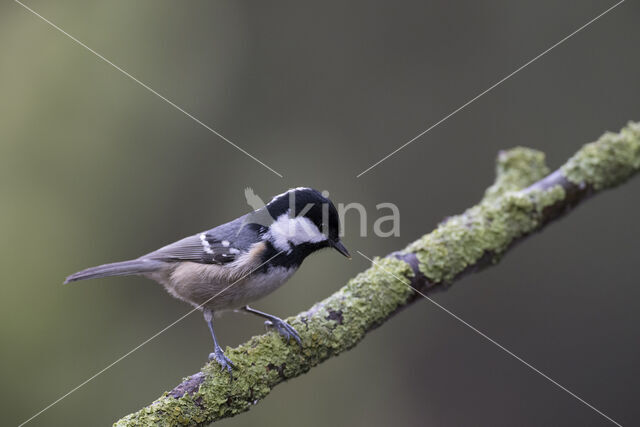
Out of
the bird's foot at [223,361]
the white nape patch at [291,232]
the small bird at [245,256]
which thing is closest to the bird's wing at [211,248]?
the small bird at [245,256]

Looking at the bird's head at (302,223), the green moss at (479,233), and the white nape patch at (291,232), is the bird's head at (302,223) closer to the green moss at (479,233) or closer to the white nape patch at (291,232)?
the white nape patch at (291,232)

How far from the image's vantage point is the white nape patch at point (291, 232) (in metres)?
2.62

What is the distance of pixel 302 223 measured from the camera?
2.65 meters

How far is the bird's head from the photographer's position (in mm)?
2627

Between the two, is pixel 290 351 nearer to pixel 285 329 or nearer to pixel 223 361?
pixel 285 329

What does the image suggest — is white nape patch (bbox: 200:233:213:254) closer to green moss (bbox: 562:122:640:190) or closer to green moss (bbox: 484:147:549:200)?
green moss (bbox: 484:147:549:200)

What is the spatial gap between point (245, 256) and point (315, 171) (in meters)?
2.62

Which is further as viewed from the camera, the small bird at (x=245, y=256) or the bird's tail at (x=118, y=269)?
the small bird at (x=245, y=256)

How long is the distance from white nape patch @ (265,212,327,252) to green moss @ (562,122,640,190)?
59.5 inches

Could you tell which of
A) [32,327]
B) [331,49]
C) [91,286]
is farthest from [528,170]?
[32,327]

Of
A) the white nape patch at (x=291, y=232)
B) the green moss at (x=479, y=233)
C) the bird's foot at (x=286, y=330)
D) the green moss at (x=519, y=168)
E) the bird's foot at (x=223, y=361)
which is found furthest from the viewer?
the green moss at (x=519, y=168)

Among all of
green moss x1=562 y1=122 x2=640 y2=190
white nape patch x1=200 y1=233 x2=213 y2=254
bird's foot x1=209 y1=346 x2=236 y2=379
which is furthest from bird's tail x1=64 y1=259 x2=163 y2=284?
green moss x1=562 y1=122 x2=640 y2=190

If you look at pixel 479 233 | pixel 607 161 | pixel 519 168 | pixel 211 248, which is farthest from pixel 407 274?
pixel 607 161

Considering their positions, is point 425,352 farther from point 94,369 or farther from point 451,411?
point 94,369
